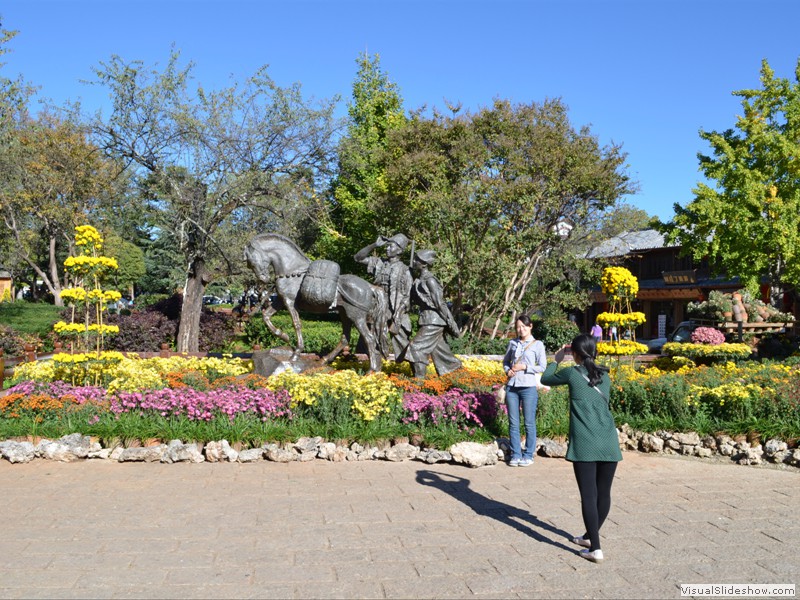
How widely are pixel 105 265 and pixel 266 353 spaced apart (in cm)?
287

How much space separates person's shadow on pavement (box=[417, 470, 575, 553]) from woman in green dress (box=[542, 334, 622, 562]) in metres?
0.44

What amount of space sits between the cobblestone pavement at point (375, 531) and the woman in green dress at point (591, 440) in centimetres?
36

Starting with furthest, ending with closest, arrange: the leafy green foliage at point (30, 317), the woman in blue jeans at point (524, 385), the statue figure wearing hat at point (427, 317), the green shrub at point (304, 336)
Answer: the leafy green foliage at point (30, 317) → the green shrub at point (304, 336) → the statue figure wearing hat at point (427, 317) → the woman in blue jeans at point (524, 385)

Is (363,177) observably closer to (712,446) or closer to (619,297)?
(619,297)

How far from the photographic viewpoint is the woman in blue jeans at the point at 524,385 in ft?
24.5

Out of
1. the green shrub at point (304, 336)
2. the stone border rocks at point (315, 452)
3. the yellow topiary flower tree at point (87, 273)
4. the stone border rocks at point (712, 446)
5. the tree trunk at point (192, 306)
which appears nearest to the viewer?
the stone border rocks at point (315, 452)

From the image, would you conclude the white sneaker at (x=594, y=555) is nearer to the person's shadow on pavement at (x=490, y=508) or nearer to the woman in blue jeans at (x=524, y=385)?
the person's shadow on pavement at (x=490, y=508)

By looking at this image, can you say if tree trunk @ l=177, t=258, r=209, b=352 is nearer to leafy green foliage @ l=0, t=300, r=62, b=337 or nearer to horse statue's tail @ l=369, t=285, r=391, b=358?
leafy green foliage @ l=0, t=300, r=62, b=337

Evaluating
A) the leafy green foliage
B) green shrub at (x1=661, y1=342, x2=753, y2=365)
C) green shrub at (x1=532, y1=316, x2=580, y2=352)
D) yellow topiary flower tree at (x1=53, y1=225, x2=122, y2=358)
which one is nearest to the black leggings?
yellow topiary flower tree at (x1=53, y1=225, x2=122, y2=358)

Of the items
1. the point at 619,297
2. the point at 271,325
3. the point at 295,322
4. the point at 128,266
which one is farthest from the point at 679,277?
the point at 128,266

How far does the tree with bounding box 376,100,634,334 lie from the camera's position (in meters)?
19.4

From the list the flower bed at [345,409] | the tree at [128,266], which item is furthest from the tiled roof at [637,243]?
the tree at [128,266]

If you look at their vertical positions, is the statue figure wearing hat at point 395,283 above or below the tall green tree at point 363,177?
below

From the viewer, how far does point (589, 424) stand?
15.4 feet
